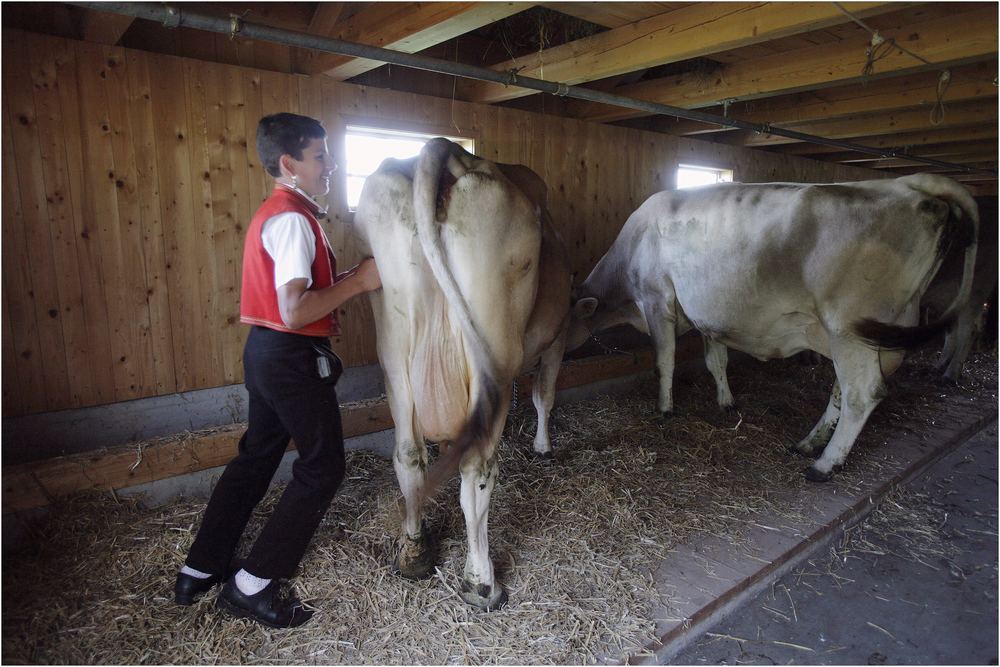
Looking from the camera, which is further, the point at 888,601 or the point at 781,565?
the point at 781,565

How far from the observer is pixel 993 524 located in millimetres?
3428

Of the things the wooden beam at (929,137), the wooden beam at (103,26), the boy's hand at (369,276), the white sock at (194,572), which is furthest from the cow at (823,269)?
the wooden beam at (929,137)

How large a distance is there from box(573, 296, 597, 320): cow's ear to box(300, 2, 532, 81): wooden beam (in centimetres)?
195

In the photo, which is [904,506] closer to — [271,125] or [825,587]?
[825,587]

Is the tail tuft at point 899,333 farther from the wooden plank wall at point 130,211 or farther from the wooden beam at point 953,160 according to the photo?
the wooden beam at point 953,160

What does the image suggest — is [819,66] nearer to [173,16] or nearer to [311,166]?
[311,166]

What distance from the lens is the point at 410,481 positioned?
2645 mm

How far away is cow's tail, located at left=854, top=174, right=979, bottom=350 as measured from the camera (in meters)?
3.36

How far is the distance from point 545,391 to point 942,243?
8.57 ft

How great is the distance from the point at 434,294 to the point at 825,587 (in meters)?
2.41

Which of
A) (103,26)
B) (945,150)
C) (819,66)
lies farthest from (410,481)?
(945,150)

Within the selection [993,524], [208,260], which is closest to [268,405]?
[208,260]

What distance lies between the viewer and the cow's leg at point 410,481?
8.50 ft

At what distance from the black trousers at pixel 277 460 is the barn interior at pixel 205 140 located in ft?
1.28
